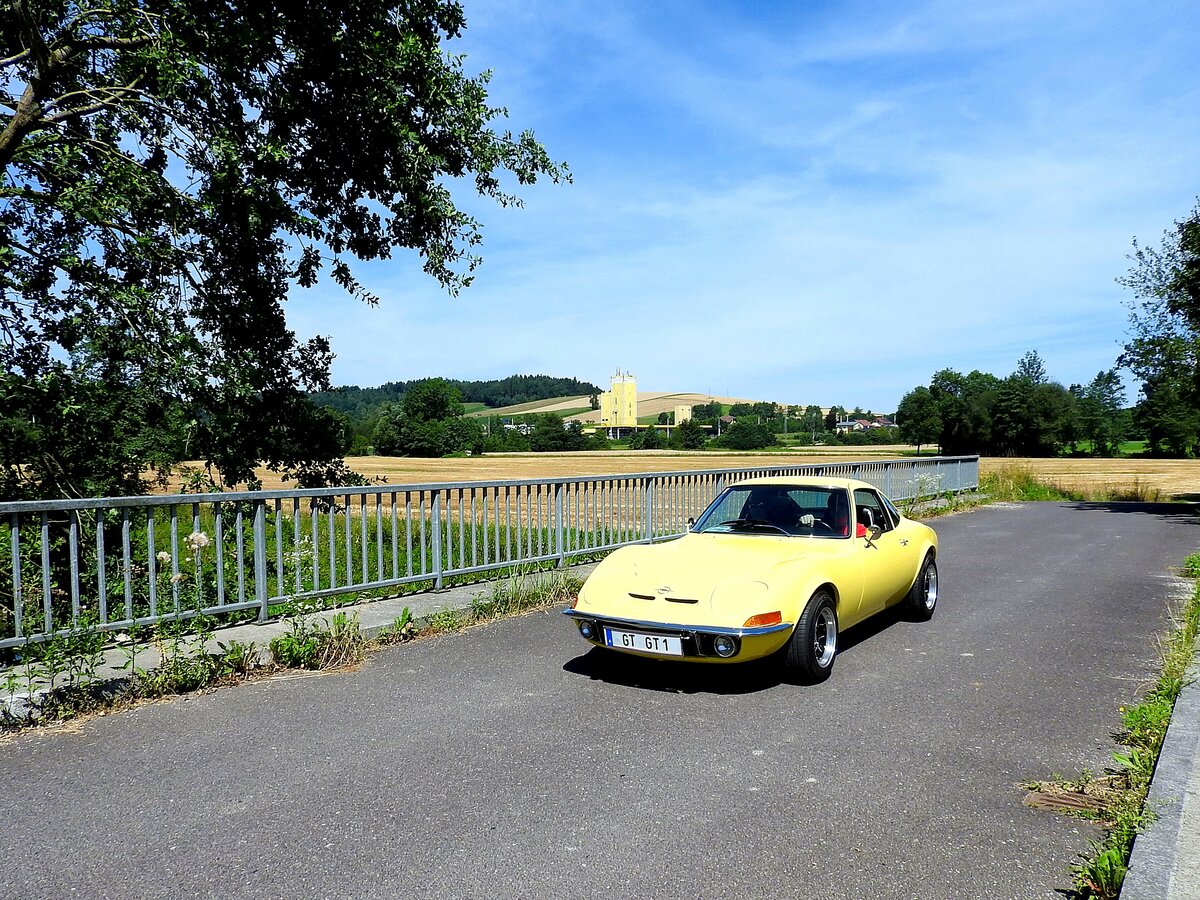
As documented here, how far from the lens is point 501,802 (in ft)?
12.3

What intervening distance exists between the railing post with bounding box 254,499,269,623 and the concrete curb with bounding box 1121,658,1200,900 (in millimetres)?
6068

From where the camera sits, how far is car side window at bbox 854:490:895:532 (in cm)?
716

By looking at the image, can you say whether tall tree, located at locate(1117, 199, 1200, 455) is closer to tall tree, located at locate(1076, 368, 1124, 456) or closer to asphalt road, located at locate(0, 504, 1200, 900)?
asphalt road, located at locate(0, 504, 1200, 900)

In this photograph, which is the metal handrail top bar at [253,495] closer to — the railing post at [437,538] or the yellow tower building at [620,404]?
the railing post at [437,538]

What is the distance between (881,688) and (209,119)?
367 inches

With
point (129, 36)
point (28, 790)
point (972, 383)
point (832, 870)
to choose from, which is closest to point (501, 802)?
point (832, 870)

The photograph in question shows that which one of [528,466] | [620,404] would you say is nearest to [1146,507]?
[528,466]

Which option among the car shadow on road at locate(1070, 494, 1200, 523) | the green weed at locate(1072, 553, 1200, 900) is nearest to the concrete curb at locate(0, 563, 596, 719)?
the green weed at locate(1072, 553, 1200, 900)

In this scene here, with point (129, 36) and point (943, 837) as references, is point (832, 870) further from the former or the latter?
point (129, 36)

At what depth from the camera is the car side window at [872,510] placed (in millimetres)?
7160

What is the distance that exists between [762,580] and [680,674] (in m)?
1.01

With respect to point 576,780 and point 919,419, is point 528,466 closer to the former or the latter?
point 576,780

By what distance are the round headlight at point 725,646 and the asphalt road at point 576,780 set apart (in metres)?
0.34

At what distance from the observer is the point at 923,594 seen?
783cm
